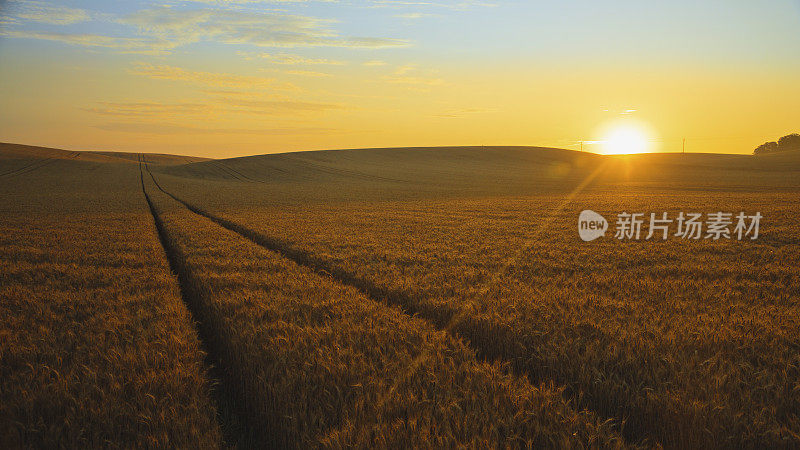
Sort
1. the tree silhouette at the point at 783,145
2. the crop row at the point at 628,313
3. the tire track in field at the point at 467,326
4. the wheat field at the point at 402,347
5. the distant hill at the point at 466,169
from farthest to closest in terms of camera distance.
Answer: the tree silhouette at the point at 783,145
the distant hill at the point at 466,169
the tire track in field at the point at 467,326
the crop row at the point at 628,313
the wheat field at the point at 402,347

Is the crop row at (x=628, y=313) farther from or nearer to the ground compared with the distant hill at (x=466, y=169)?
nearer to the ground

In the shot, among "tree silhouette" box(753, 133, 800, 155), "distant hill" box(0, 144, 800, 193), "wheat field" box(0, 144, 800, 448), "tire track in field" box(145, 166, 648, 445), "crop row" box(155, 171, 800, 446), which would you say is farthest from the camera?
"tree silhouette" box(753, 133, 800, 155)

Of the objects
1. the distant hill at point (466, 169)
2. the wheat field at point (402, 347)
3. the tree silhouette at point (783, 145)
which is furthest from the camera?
the tree silhouette at point (783, 145)

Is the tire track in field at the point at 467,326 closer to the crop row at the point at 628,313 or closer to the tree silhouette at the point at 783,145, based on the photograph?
the crop row at the point at 628,313

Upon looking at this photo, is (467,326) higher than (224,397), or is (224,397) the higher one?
(467,326)

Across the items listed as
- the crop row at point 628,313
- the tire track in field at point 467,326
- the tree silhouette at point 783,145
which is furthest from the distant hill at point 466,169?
the tree silhouette at point 783,145

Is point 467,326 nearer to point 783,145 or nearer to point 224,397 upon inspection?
point 224,397

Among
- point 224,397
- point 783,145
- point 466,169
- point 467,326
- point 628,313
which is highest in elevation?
point 783,145

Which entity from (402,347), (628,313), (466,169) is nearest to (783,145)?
(466,169)

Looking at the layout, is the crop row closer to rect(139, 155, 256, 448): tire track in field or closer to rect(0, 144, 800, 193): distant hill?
rect(139, 155, 256, 448): tire track in field

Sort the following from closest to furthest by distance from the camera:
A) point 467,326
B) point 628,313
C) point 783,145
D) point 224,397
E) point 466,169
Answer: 1. point 224,397
2. point 467,326
3. point 628,313
4. point 466,169
5. point 783,145

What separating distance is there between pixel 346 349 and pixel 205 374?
158 cm

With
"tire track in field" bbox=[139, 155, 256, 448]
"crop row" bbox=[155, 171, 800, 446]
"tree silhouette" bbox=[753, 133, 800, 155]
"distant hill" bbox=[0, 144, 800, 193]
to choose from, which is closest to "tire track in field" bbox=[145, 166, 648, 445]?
"crop row" bbox=[155, 171, 800, 446]

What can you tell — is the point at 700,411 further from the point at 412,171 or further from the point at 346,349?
the point at 412,171
